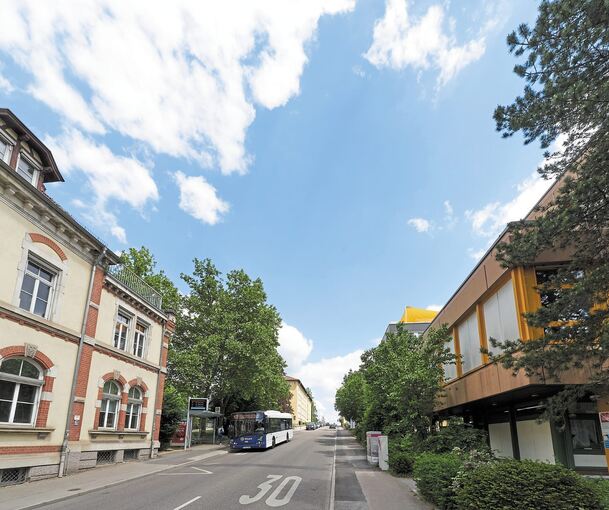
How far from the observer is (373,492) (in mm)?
12938

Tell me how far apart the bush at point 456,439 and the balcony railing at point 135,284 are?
15.5 m

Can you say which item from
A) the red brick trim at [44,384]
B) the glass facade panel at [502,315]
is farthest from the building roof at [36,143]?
the glass facade panel at [502,315]

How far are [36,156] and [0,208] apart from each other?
409cm

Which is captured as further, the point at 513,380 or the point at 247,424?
the point at 247,424

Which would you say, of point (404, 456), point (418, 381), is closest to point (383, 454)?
point (404, 456)

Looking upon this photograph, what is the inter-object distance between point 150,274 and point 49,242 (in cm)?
2209

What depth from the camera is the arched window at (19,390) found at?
43.8 ft

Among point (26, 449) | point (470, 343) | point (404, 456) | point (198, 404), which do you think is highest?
point (470, 343)

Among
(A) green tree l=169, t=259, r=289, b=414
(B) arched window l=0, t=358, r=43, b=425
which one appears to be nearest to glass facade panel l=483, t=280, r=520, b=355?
(B) arched window l=0, t=358, r=43, b=425

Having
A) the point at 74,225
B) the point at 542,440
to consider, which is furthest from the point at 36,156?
the point at 542,440

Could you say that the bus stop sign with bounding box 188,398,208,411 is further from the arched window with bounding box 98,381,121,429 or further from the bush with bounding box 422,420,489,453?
the bush with bounding box 422,420,489,453

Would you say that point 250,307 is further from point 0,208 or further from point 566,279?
point 566,279

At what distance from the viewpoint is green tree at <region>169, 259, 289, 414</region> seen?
36.6 meters

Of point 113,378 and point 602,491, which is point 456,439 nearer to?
point 602,491
